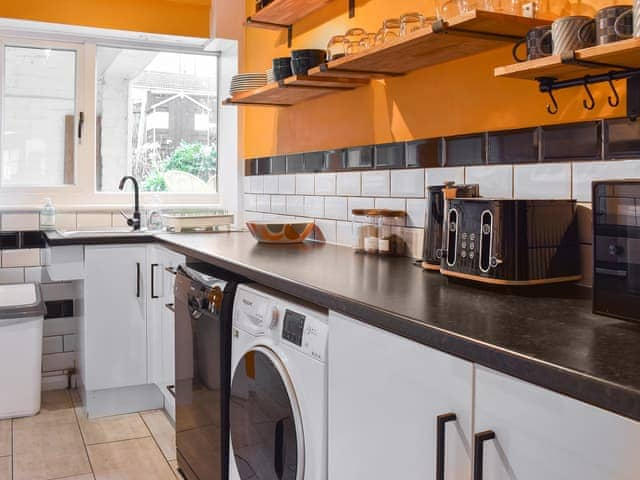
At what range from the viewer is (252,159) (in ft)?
12.4

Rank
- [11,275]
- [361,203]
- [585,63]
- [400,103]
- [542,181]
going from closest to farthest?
[585,63] → [542,181] → [400,103] → [361,203] → [11,275]

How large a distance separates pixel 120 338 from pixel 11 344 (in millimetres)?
490

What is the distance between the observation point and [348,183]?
109 inches

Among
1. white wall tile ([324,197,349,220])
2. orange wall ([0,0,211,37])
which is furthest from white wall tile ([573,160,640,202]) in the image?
orange wall ([0,0,211,37])

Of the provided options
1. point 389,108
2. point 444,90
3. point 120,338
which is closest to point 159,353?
point 120,338

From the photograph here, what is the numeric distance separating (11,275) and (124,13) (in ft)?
5.14

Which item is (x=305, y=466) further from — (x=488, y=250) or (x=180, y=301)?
(x=180, y=301)

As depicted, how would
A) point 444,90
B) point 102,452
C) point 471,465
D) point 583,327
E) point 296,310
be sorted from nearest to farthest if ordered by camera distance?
1. point 471,465
2. point 583,327
3. point 296,310
4. point 444,90
5. point 102,452

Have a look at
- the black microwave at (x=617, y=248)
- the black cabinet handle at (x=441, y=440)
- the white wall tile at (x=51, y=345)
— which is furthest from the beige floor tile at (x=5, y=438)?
the black microwave at (x=617, y=248)

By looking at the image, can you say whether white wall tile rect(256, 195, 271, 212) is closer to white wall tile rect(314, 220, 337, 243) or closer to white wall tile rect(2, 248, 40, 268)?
white wall tile rect(314, 220, 337, 243)

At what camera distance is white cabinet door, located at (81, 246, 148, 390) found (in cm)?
324

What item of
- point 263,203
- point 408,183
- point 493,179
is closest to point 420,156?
point 408,183

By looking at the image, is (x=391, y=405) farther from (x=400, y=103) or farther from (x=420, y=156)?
(x=400, y=103)

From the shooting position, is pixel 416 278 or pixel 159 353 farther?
pixel 159 353
